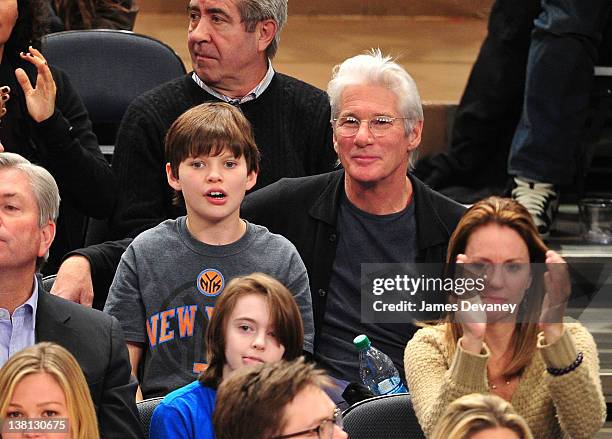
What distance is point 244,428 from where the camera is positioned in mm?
1767

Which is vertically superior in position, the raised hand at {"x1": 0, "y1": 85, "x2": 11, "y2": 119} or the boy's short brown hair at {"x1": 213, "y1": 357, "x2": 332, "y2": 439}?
the raised hand at {"x1": 0, "y1": 85, "x2": 11, "y2": 119}

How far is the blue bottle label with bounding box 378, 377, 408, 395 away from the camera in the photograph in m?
2.59

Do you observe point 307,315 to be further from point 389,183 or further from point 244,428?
point 244,428

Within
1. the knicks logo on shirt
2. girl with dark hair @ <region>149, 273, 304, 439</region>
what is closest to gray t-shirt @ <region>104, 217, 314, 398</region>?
the knicks logo on shirt

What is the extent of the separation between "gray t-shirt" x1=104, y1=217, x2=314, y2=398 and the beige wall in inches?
113

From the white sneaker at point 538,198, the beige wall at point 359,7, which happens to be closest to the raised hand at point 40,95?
the white sneaker at point 538,198

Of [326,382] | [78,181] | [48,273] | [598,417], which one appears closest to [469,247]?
[598,417]

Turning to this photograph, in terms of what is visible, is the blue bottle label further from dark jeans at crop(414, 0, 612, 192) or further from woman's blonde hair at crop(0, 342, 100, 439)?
dark jeans at crop(414, 0, 612, 192)

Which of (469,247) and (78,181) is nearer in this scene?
(469,247)

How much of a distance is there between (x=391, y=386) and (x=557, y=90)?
4.21 ft

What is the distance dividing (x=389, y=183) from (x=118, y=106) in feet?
3.46

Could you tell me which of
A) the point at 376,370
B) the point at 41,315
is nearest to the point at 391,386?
the point at 376,370

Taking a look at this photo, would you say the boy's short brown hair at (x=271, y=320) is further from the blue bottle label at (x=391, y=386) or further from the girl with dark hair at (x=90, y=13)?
the girl with dark hair at (x=90, y=13)

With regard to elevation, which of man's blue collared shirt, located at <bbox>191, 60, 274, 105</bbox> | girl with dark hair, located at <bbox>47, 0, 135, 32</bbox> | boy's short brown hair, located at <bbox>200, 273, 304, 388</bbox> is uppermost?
girl with dark hair, located at <bbox>47, 0, 135, 32</bbox>
